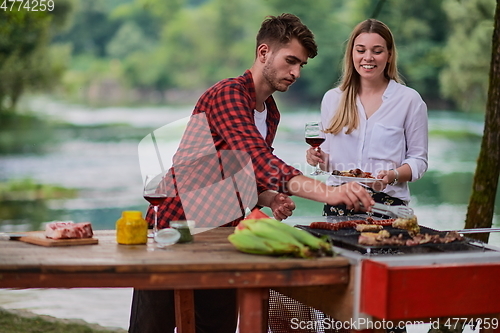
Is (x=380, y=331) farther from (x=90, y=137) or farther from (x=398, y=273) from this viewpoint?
(x=90, y=137)

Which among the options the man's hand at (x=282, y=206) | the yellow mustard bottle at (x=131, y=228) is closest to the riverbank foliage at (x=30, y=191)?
the man's hand at (x=282, y=206)

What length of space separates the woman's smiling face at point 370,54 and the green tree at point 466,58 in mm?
13021

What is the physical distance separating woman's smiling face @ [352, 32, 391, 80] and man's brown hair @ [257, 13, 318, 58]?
570 mm

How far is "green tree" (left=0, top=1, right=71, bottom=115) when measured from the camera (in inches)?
618

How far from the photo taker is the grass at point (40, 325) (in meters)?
5.02

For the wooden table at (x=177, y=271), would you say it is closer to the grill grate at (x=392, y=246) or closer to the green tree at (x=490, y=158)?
the grill grate at (x=392, y=246)

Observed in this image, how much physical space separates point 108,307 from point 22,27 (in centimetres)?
1117

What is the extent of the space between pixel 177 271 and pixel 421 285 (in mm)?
877

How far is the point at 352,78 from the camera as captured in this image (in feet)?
13.1

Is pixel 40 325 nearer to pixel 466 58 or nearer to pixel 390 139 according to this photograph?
pixel 390 139

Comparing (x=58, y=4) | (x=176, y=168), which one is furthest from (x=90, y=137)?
(x=176, y=168)

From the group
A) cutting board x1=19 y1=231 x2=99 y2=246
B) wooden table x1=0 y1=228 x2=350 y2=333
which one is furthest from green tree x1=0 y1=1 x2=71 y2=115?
wooden table x1=0 y1=228 x2=350 y2=333

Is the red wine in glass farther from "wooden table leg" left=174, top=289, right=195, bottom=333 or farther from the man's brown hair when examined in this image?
"wooden table leg" left=174, top=289, right=195, bottom=333

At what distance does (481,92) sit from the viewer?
1703 centimetres
